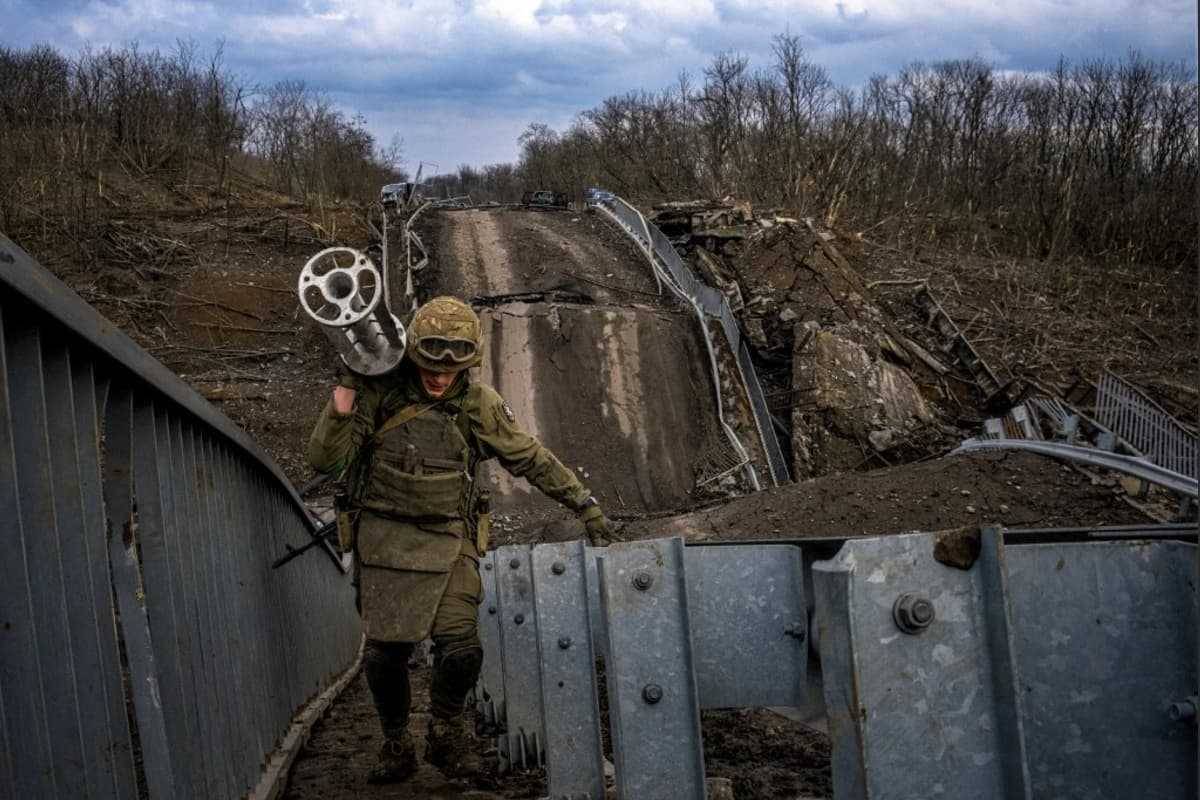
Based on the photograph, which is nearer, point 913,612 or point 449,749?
point 913,612

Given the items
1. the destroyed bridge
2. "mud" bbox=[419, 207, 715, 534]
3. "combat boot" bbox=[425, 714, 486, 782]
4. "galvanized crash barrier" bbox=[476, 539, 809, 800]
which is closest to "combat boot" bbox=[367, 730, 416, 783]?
"combat boot" bbox=[425, 714, 486, 782]

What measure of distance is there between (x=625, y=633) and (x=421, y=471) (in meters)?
2.80

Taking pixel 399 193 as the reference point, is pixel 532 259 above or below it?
below

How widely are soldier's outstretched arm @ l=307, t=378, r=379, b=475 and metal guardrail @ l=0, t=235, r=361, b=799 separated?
404mm

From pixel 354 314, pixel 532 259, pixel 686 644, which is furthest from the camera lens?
pixel 532 259

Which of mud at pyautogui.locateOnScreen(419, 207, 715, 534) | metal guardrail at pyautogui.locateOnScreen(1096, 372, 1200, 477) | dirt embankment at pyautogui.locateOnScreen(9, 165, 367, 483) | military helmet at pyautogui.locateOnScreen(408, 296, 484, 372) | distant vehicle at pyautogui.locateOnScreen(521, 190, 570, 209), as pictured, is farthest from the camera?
distant vehicle at pyautogui.locateOnScreen(521, 190, 570, 209)

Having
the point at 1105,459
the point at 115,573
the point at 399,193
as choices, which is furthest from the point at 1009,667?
the point at 399,193

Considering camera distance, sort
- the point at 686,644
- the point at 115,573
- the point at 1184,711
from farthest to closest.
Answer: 1. the point at 115,573
2. the point at 686,644
3. the point at 1184,711

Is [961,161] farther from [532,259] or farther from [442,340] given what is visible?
[442,340]

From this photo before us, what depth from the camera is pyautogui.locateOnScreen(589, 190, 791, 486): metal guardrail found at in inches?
625

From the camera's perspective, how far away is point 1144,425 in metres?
13.0

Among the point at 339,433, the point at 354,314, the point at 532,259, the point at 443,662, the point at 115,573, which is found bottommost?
the point at 443,662

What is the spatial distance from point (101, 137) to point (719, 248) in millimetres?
14563

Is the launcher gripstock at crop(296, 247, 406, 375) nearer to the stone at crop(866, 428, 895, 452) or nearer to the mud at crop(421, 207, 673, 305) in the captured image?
the stone at crop(866, 428, 895, 452)
